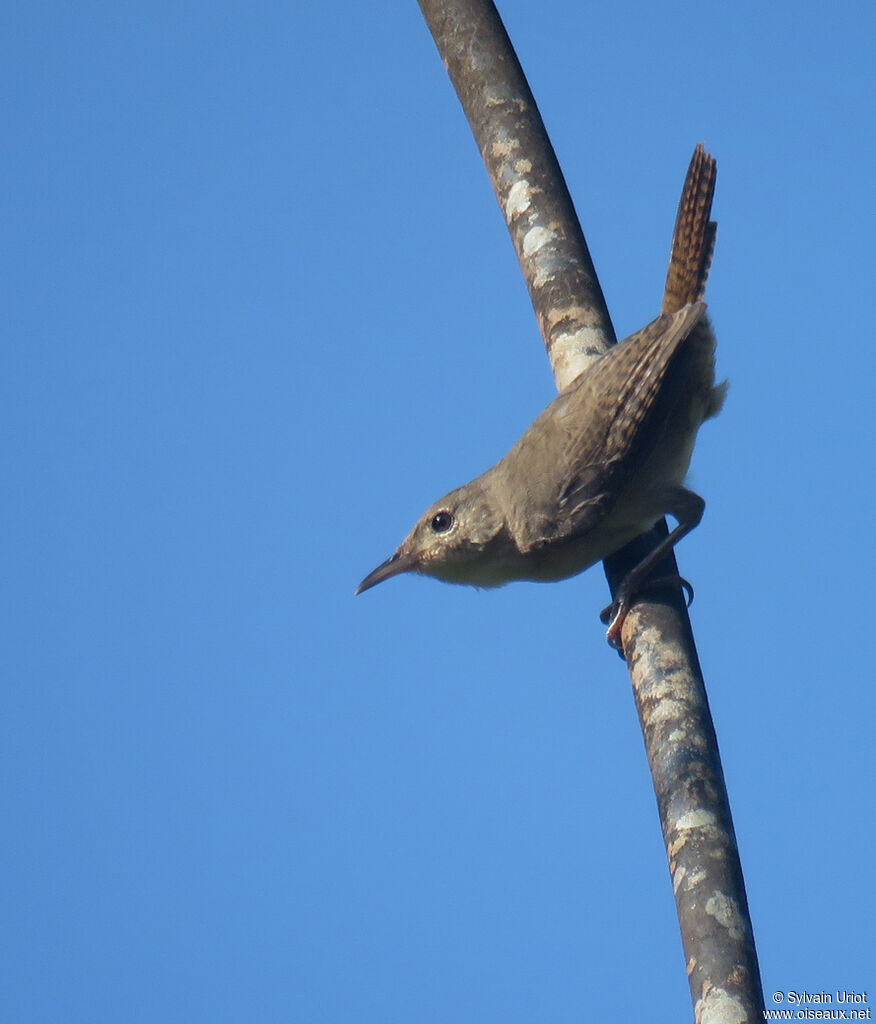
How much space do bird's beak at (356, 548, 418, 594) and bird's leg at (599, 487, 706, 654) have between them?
3.00 feet

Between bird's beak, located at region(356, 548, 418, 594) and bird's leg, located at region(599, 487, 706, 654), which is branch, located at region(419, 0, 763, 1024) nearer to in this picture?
bird's leg, located at region(599, 487, 706, 654)

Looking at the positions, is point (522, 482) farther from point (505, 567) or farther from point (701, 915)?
point (701, 915)

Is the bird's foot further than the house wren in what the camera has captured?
No

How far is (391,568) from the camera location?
14.8 feet

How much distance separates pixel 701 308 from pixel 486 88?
118cm

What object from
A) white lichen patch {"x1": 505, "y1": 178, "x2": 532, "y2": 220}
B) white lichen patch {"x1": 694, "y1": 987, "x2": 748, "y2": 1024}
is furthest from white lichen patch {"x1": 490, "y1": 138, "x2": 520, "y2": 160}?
white lichen patch {"x1": 694, "y1": 987, "x2": 748, "y2": 1024}

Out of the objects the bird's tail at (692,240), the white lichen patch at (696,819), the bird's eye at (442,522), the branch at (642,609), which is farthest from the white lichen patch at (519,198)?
the white lichen patch at (696,819)

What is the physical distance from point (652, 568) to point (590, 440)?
0.67 metres

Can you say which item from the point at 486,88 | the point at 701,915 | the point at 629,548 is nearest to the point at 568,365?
the point at 629,548

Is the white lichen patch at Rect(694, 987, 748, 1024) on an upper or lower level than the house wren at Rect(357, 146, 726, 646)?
lower

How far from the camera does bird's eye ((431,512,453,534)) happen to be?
4.40 m

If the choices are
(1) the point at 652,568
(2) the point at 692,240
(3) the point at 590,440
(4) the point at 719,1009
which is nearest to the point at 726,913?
(4) the point at 719,1009

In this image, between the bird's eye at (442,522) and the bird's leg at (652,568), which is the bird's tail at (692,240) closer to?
the bird's leg at (652,568)

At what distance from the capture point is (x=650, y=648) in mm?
3100
